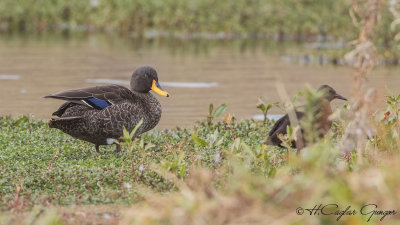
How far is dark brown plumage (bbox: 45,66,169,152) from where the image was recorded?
292 inches

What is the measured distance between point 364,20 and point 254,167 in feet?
5.93

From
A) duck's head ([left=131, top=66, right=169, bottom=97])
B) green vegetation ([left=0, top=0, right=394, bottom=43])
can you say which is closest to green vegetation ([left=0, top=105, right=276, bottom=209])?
duck's head ([left=131, top=66, right=169, bottom=97])

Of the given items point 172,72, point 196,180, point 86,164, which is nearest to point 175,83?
point 172,72

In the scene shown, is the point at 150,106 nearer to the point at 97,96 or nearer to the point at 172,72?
the point at 97,96

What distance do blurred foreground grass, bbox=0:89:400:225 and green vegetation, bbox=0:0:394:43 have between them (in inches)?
627

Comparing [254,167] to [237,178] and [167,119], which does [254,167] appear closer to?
[237,178]

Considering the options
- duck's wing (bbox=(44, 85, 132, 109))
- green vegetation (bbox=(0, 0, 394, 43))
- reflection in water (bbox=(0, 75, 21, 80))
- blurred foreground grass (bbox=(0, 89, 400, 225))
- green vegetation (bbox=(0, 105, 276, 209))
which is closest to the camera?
blurred foreground grass (bbox=(0, 89, 400, 225))

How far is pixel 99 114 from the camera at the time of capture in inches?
293

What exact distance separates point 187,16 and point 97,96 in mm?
18790

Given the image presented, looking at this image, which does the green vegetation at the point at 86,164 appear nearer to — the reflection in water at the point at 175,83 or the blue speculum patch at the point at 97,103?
the blue speculum patch at the point at 97,103

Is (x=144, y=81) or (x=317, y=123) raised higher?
(x=144, y=81)

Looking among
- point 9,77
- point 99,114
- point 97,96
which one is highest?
point 97,96

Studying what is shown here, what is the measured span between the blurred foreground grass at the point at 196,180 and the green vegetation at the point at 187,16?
15.9 m

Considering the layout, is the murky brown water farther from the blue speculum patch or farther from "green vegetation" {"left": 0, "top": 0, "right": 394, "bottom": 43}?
the blue speculum patch
